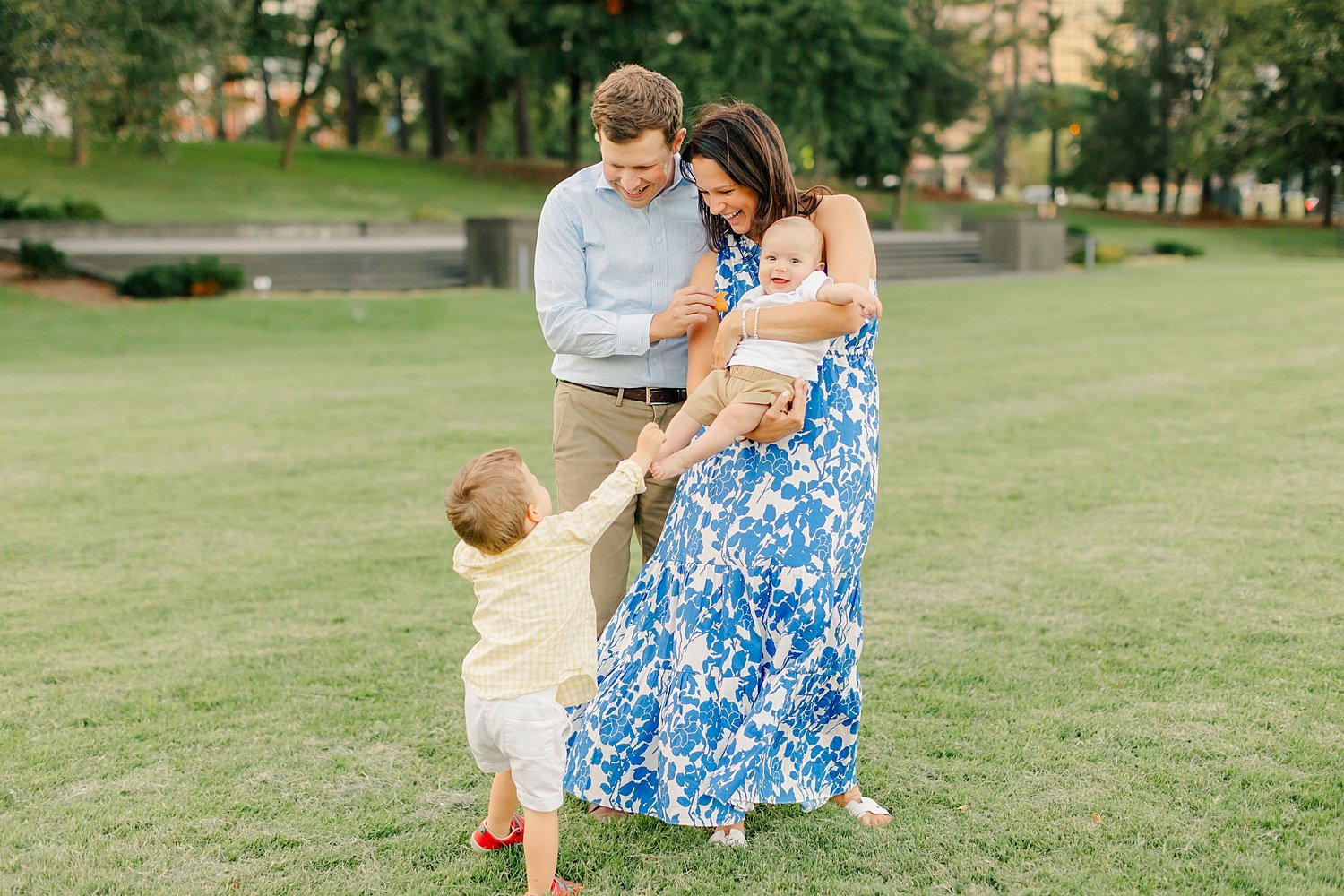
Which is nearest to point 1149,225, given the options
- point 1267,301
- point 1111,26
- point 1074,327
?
point 1111,26

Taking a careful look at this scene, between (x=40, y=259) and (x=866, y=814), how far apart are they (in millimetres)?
19437

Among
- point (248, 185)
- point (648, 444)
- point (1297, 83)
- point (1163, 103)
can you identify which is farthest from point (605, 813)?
point (1163, 103)

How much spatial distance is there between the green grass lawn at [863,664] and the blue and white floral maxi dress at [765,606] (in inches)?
9.3

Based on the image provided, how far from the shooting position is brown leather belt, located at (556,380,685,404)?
3.59 m

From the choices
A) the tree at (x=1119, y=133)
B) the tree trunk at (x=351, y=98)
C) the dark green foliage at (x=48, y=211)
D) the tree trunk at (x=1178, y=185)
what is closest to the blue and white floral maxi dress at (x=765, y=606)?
the dark green foliage at (x=48, y=211)

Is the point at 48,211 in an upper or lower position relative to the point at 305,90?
lower

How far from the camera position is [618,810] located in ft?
11.7

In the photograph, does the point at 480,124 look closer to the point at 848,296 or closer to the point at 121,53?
the point at 121,53

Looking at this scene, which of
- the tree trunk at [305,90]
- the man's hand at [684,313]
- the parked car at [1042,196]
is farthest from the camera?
the parked car at [1042,196]

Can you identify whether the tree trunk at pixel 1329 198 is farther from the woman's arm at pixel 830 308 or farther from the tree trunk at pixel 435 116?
the woman's arm at pixel 830 308

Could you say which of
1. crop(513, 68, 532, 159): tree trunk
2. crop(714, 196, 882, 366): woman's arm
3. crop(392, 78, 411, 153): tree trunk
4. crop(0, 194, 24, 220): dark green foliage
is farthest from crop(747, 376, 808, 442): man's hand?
crop(392, 78, 411, 153): tree trunk

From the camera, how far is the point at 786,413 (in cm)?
308

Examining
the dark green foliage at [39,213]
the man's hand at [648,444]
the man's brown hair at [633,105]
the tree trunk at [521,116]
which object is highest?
the tree trunk at [521,116]

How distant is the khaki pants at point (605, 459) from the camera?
362cm
